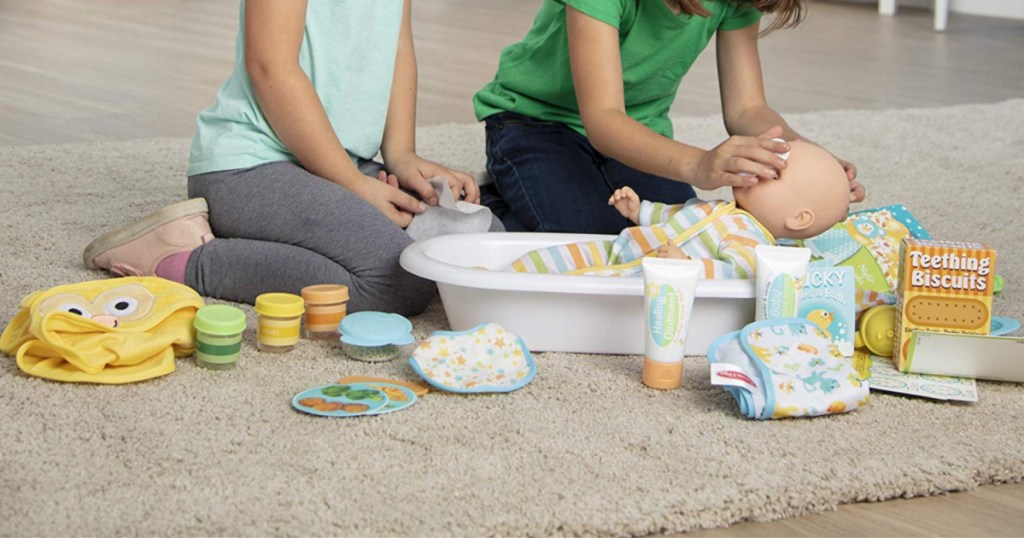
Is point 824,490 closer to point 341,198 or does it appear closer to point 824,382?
point 824,382

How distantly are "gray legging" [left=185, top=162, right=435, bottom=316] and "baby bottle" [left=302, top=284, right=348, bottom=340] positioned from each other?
0.29ft

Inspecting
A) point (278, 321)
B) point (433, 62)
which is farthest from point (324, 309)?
point (433, 62)

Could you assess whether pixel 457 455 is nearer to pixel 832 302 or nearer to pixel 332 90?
pixel 832 302

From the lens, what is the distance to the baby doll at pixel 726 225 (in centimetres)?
127

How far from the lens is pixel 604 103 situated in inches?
56.0

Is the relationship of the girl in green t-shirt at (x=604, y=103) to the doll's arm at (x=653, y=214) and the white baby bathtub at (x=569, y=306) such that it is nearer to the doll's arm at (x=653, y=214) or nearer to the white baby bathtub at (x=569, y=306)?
the doll's arm at (x=653, y=214)

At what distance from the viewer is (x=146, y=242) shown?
144 cm

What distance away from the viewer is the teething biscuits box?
1208 millimetres

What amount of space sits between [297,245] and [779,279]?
0.55 m

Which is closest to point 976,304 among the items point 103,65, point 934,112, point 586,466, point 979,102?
point 586,466

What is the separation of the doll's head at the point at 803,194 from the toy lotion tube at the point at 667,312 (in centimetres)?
18

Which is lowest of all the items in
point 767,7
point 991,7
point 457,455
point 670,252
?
point 457,455

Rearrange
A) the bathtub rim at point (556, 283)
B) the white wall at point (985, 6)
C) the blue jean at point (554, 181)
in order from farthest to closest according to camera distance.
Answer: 1. the white wall at point (985, 6)
2. the blue jean at point (554, 181)
3. the bathtub rim at point (556, 283)

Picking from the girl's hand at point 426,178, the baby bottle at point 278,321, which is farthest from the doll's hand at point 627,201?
the baby bottle at point 278,321
